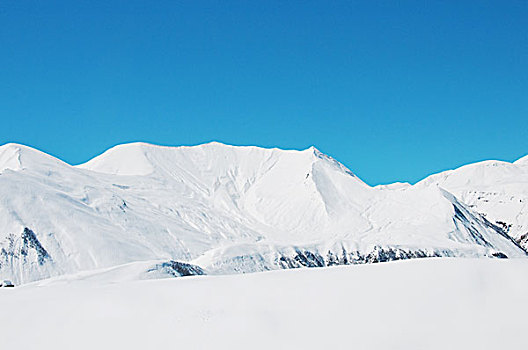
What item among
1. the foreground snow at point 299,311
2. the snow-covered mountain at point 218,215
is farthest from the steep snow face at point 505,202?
the foreground snow at point 299,311

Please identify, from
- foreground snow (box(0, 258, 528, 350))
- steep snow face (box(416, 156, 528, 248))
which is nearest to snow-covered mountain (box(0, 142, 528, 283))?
steep snow face (box(416, 156, 528, 248))

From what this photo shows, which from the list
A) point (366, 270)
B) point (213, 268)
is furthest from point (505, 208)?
point (366, 270)

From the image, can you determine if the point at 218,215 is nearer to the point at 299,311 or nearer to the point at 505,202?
the point at 505,202

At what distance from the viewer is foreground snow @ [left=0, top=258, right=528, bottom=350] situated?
48.7ft

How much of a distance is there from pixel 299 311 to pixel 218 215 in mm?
102671

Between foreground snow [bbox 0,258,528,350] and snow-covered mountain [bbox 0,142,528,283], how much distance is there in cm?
3366

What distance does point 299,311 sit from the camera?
16547 millimetres

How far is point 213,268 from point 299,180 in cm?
7248

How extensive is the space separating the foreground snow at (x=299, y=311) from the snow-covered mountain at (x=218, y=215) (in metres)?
33.7

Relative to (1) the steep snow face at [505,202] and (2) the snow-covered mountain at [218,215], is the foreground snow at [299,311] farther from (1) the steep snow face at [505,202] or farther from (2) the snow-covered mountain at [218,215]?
(1) the steep snow face at [505,202]

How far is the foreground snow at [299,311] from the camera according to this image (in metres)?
14.9

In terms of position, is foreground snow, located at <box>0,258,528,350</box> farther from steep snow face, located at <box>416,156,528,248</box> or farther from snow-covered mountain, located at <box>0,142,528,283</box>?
steep snow face, located at <box>416,156,528,248</box>

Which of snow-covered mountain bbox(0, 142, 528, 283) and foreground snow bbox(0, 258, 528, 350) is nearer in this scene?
foreground snow bbox(0, 258, 528, 350)

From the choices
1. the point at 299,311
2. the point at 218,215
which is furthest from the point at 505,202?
the point at 299,311
